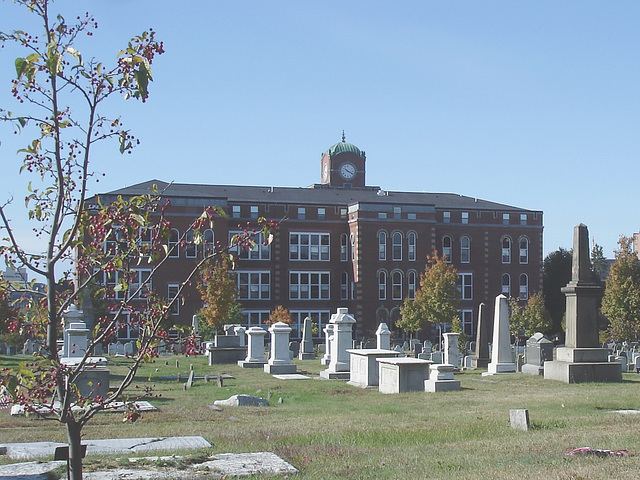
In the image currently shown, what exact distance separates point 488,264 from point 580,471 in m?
61.4

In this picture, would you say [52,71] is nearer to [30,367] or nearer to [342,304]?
[30,367]

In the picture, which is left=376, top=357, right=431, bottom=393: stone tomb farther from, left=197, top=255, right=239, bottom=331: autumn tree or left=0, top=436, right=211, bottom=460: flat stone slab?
left=197, top=255, right=239, bottom=331: autumn tree

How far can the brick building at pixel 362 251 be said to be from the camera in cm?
6431

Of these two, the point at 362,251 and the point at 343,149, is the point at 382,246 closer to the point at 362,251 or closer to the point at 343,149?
the point at 362,251

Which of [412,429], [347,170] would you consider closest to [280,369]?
[412,429]

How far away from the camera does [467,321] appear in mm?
67438

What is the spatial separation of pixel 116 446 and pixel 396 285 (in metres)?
55.6

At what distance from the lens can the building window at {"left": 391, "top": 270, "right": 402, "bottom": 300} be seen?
65438 mm

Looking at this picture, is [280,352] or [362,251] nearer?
[280,352]

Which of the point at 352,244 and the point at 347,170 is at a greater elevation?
the point at 347,170

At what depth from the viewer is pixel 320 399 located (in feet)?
63.8

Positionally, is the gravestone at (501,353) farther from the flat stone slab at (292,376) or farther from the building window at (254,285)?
the building window at (254,285)

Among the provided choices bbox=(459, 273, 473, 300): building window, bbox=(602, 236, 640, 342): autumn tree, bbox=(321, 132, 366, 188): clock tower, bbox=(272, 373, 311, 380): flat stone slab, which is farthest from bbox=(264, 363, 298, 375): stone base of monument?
bbox=(321, 132, 366, 188): clock tower

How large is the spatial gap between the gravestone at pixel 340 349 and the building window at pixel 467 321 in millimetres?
39805
